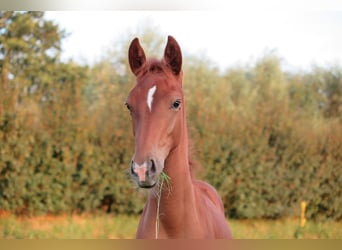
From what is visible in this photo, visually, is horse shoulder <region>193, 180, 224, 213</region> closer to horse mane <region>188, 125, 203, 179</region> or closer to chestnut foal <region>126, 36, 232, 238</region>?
horse mane <region>188, 125, 203, 179</region>

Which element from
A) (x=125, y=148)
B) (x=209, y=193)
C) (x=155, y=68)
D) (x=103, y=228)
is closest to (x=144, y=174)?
(x=155, y=68)

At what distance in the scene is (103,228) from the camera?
954 centimetres

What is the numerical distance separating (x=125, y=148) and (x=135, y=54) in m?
6.15

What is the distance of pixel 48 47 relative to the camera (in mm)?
11953

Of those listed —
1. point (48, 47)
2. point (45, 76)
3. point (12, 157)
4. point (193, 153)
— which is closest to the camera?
point (193, 153)

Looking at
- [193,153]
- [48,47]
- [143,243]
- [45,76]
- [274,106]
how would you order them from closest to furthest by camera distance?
[143,243]
[193,153]
[274,106]
[45,76]
[48,47]

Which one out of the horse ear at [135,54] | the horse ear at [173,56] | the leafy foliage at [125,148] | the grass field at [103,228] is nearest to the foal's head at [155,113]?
the horse ear at [173,56]

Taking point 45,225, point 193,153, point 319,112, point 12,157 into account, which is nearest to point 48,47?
point 12,157

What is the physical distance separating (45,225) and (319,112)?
626cm

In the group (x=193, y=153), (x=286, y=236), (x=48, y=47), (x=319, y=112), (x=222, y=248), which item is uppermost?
(x=48, y=47)

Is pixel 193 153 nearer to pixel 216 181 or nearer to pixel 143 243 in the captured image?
pixel 143 243

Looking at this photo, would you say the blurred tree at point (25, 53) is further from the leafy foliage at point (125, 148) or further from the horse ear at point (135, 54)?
the horse ear at point (135, 54)

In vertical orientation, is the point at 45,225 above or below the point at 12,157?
below

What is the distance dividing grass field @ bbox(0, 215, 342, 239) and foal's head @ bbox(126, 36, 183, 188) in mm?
6340
